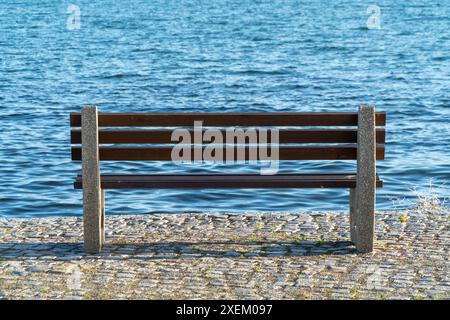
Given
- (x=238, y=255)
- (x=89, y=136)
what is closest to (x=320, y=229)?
(x=238, y=255)

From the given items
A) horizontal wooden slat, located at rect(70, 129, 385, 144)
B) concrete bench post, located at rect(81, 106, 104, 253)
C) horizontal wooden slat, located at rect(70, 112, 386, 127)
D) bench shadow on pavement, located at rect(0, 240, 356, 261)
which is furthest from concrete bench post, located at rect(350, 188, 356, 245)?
concrete bench post, located at rect(81, 106, 104, 253)

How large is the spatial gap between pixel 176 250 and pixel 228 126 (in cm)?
103

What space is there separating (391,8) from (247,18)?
14.8m

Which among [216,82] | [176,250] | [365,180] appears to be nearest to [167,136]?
[176,250]

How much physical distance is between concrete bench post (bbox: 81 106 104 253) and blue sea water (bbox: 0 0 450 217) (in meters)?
4.78

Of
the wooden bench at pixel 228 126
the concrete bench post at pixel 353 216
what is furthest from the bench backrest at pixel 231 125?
the concrete bench post at pixel 353 216

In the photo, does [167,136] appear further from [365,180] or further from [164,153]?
[365,180]

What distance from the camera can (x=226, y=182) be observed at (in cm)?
795

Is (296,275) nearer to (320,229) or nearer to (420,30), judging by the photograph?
(320,229)

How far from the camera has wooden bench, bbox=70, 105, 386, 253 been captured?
7.86m

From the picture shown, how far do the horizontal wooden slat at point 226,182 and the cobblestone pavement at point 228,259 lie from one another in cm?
50

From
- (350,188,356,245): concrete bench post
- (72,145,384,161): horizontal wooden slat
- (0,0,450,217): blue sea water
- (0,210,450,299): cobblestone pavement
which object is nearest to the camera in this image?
(0,210,450,299): cobblestone pavement

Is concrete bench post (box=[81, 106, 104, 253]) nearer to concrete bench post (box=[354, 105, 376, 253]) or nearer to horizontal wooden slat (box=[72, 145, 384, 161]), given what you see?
horizontal wooden slat (box=[72, 145, 384, 161])

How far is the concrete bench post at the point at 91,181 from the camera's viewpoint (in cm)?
786
